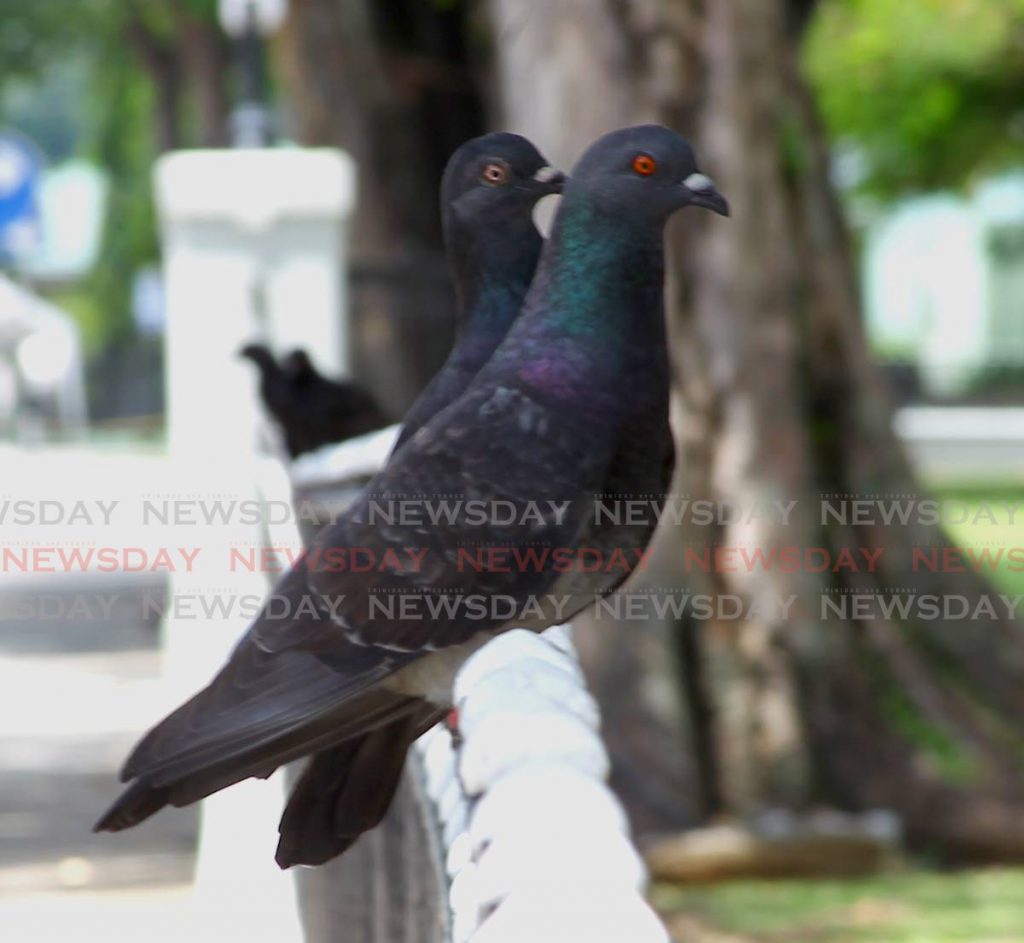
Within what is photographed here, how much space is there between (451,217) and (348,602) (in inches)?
29.2

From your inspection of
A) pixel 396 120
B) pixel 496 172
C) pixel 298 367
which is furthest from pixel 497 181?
pixel 396 120

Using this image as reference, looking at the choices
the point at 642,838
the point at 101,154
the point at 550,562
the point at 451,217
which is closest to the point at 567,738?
the point at 550,562

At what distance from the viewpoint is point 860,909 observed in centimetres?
654

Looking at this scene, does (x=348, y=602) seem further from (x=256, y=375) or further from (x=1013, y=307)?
(x=1013, y=307)

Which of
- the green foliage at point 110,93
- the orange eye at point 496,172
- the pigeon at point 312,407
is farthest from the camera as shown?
the green foliage at point 110,93

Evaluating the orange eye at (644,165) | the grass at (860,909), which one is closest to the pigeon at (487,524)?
the orange eye at (644,165)

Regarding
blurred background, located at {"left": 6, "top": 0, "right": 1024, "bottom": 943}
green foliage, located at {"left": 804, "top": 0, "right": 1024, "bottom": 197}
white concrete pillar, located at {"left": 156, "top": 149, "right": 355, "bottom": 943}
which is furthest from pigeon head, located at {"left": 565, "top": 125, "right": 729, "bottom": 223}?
green foliage, located at {"left": 804, "top": 0, "right": 1024, "bottom": 197}

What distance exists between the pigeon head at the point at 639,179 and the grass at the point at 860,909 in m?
4.02

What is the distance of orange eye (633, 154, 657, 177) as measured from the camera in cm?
265

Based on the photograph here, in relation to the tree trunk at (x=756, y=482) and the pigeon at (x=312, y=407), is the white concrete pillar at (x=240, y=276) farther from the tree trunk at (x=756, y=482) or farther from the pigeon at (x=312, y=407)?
the tree trunk at (x=756, y=482)

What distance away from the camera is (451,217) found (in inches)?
120

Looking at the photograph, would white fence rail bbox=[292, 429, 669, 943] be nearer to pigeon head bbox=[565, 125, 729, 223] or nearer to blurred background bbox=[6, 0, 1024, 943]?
pigeon head bbox=[565, 125, 729, 223]

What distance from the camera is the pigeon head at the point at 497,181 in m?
2.97

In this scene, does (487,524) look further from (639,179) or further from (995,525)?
(995,525)
